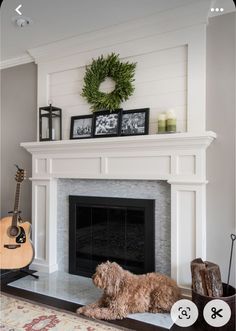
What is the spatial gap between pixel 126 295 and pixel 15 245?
1.24 m

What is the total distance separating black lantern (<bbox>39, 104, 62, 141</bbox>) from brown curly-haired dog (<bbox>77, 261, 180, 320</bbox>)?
1501 mm

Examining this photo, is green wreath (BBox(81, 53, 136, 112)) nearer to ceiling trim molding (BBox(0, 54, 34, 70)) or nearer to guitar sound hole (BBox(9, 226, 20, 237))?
ceiling trim molding (BBox(0, 54, 34, 70))

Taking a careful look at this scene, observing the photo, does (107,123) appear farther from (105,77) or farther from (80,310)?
(80,310)

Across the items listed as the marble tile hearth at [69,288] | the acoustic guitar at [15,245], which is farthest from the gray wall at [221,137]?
the acoustic guitar at [15,245]

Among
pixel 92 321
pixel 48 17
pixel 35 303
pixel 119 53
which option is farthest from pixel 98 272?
pixel 48 17

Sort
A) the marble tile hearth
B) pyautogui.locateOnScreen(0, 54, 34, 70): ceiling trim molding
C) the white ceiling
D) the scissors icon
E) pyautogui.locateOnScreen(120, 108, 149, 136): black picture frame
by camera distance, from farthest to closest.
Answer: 1. pyautogui.locateOnScreen(0, 54, 34, 70): ceiling trim molding
2. pyautogui.locateOnScreen(120, 108, 149, 136): black picture frame
3. the white ceiling
4. the marble tile hearth
5. the scissors icon

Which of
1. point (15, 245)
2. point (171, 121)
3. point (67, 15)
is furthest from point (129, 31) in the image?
point (15, 245)

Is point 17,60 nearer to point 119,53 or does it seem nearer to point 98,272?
point 119,53

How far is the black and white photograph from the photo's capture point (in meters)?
2.70

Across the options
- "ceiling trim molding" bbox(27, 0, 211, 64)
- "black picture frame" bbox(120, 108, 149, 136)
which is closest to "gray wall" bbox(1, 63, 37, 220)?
"ceiling trim molding" bbox(27, 0, 211, 64)

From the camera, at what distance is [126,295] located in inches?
86.6

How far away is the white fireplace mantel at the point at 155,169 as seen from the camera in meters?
2.33

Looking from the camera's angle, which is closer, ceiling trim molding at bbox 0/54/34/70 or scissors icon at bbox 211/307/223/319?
scissors icon at bbox 211/307/223/319

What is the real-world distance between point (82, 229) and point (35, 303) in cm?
86
